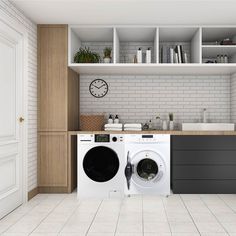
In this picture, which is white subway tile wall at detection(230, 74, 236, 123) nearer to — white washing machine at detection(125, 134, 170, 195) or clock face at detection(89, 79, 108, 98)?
white washing machine at detection(125, 134, 170, 195)

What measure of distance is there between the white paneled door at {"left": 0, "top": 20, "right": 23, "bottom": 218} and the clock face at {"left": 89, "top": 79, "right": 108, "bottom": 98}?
1.60 meters

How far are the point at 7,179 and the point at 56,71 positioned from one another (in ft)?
5.61

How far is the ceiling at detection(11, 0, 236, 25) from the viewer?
4.32 m

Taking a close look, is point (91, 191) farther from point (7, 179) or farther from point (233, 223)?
point (233, 223)

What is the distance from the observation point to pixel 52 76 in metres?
5.32

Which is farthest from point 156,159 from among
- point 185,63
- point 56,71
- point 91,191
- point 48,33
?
point 48,33

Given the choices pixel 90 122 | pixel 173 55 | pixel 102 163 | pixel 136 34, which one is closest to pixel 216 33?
pixel 173 55

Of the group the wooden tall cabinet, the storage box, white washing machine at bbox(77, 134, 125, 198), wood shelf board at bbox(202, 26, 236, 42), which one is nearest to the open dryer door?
white washing machine at bbox(77, 134, 125, 198)

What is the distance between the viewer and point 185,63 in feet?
17.5

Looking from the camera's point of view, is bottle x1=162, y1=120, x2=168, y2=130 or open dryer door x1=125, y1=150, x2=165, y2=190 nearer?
open dryer door x1=125, y1=150, x2=165, y2=190

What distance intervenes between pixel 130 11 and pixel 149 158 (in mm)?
1886

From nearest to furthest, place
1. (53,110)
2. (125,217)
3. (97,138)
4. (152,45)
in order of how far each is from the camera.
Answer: (125,217)
(97,138)
(53,110)
(152,45)

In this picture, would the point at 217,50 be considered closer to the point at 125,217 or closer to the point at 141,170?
the point at 141,170

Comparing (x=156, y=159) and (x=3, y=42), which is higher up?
(x=3, y=42)
